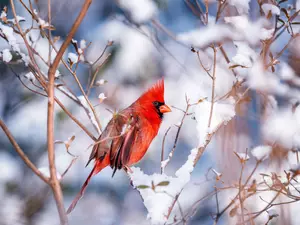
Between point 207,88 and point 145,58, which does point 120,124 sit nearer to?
point 207,88

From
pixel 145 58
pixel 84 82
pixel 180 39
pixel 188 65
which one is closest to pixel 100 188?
pixel 84 82

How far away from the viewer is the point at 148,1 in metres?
2.10

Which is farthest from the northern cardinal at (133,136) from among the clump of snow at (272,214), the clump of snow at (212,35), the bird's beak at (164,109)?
the clump of snow at (272,214)

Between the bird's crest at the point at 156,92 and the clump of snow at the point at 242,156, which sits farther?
the bird's crest at the point at 156,92

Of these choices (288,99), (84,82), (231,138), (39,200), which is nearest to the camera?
(231,138)

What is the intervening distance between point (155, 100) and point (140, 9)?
0.81 metres

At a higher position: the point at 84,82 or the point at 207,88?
the point at 84,82

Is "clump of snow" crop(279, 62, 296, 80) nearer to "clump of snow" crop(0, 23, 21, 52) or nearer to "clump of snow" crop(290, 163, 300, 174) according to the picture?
"clump of snow" crop(290, 163, 300, 174)

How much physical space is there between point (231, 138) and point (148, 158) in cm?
83

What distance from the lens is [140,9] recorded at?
2080mm

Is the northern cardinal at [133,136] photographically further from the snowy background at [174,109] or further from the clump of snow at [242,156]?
the clump of snow at [242,156]

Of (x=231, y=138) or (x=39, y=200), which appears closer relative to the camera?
(x=231, y=138)

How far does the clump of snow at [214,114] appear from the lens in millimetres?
1120

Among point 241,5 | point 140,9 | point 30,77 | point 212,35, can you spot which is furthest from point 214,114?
point 140,9
